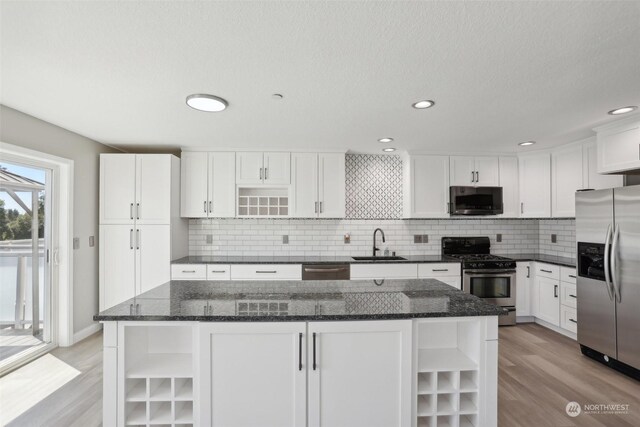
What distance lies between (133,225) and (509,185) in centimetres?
505

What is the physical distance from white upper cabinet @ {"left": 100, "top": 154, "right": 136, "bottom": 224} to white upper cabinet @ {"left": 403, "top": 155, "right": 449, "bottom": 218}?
360 centimetres

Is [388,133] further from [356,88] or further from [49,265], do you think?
[49,265]

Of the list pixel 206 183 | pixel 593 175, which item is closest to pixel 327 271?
pixel 206 183

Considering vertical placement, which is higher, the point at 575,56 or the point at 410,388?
the point at 575,56

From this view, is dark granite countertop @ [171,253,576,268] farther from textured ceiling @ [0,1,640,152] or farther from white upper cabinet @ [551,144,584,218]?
textured ceiling @ [0,1,640,152]

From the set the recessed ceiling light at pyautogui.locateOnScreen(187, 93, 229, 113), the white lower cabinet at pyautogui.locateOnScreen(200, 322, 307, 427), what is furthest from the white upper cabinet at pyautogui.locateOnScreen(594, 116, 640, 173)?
the recessed ceiling light at pyautogui.locateOnScreen(187, 93, 229, 113)

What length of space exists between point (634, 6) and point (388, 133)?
2.12 m

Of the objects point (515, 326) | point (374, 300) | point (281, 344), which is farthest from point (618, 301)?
point (281, 344)

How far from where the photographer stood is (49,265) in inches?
130

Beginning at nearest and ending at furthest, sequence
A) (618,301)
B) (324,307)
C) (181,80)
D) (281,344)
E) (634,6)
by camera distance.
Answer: (634,6)
(281,344)
(324,307)
(181,80)
(618,301)

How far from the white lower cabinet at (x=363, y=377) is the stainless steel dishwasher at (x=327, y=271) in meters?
2.18

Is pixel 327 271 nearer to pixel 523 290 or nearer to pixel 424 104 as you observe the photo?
pixel 424 104

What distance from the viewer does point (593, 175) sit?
3.55 meters

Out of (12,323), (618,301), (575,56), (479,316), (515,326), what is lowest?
(515,326)
